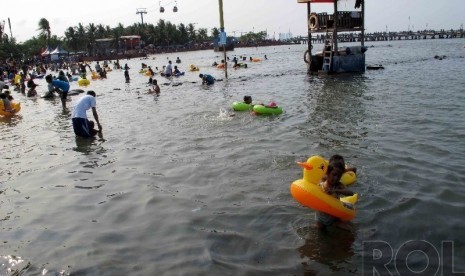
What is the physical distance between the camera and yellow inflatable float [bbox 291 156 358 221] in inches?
230

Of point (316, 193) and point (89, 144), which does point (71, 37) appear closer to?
point (89, 144)

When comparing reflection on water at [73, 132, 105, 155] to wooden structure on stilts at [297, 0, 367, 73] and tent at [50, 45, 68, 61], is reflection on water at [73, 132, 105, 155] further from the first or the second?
tent at [50, 45, 68, 61]

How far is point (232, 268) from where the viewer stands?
5.41 m

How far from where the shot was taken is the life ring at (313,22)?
31.0 metres

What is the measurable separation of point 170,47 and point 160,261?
12858 centimetres

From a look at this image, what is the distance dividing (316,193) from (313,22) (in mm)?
27984

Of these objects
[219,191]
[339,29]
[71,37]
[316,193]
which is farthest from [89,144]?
[71,37]

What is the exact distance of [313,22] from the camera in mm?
31438

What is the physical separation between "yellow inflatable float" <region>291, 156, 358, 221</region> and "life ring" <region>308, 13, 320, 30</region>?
89.0 ft

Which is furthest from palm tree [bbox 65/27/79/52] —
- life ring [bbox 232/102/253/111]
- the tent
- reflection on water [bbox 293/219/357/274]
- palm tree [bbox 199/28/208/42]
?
reflection on water [bbox 293/219/357/274]

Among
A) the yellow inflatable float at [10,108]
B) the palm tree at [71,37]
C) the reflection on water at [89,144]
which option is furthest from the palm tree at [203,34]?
the reflection on water at [89,144]

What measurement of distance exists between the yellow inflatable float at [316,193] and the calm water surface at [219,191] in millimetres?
469

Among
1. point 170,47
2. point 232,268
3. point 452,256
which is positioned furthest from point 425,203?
point 170,47

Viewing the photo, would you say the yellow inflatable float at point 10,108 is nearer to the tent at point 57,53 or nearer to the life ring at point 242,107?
the life ring at point 242,107
